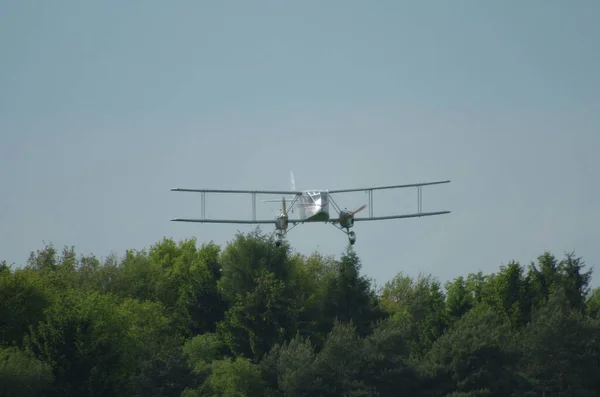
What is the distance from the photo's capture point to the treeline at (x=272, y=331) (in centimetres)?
6888

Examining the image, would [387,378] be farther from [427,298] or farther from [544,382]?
[427,298]

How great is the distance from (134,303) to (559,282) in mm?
35867

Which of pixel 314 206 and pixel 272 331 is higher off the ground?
pixel 314 206

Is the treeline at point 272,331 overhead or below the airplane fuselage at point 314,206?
below

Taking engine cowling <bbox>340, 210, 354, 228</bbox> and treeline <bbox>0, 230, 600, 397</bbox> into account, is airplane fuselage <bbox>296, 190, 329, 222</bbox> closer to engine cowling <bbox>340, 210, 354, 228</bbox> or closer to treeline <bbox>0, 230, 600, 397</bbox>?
engine cowling <bbox>340, 210, 354, 228</bbox>

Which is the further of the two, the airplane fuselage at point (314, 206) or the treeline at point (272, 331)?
the treeline at point (272, 331)

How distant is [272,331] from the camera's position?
93.9 meters

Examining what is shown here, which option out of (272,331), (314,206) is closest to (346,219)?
(314,206)

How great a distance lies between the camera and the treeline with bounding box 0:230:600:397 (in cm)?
6888

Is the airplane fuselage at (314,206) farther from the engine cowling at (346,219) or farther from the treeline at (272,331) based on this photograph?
the treeline at (272,331)

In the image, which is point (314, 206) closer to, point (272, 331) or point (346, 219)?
point (346, 219)

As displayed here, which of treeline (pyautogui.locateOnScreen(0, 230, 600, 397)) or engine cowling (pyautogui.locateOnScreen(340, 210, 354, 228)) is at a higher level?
engine cowling (pyautogui.locateOnScreen(340, 210, 354, 228))

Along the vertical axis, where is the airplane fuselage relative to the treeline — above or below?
above

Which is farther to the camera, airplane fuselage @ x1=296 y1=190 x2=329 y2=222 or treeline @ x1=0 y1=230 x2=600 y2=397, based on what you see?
treeline @ x1=0 y1=230 x2=600 y2=397
